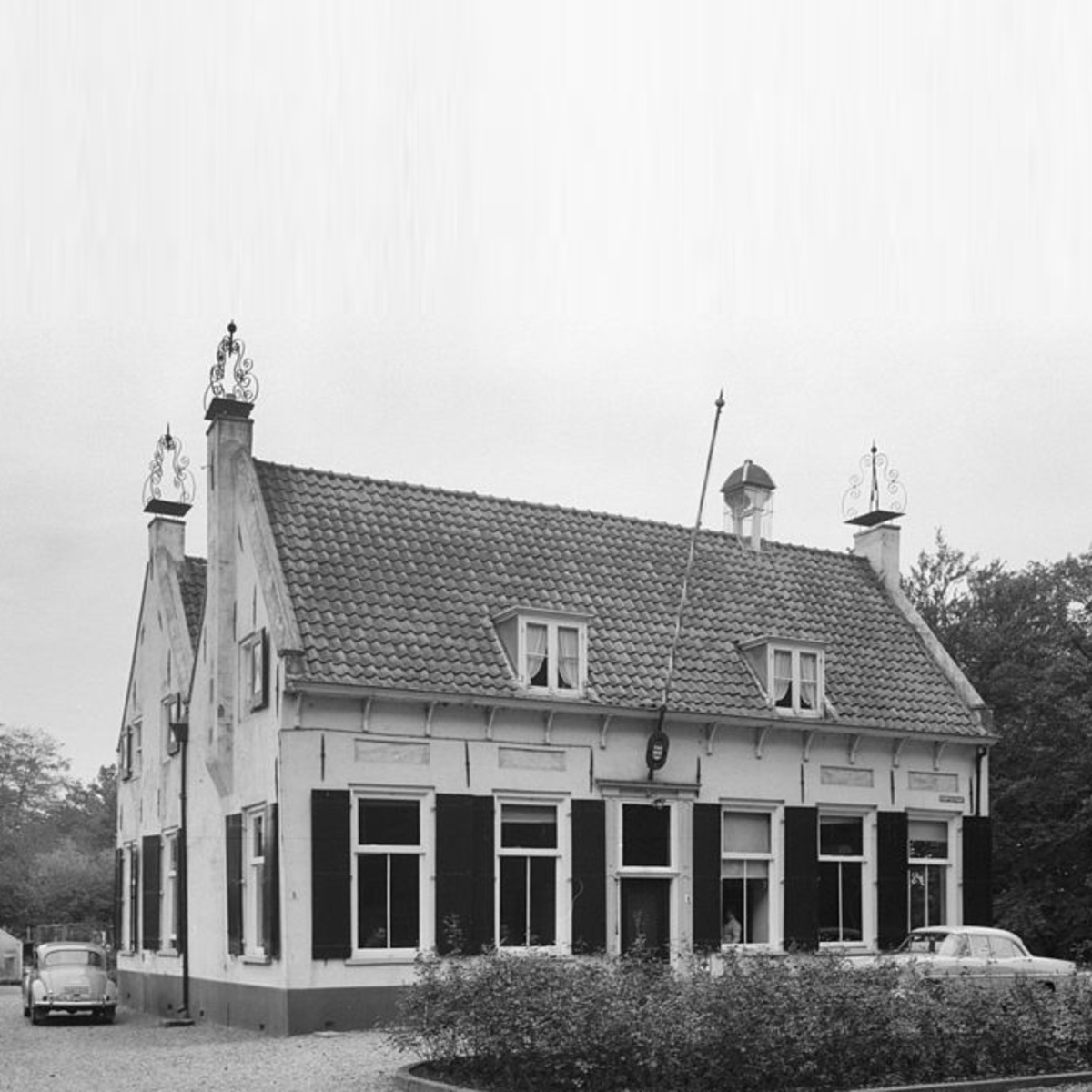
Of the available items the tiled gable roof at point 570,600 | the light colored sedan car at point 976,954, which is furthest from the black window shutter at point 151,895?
the light colored sedan car at point 976,954

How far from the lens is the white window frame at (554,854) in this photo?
974 inches

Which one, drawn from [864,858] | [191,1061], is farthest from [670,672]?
[191,1061]

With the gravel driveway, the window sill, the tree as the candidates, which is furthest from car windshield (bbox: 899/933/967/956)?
the tree

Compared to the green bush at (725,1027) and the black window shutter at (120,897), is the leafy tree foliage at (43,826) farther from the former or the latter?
the green bush at (725,1027)

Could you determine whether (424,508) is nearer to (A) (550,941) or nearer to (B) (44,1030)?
(A) (550,941)

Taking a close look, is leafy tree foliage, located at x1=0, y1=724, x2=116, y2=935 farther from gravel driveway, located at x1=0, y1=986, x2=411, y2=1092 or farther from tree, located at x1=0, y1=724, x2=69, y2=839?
gravel driveway, located at x1=0, y1=986, x2=411, y2=1092

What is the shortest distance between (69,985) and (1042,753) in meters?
22.0

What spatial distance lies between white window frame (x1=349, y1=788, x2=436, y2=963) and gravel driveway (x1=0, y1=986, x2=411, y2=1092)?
4.07 feet

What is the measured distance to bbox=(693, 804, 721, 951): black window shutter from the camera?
26.3 metres

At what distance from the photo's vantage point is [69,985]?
96.0ft

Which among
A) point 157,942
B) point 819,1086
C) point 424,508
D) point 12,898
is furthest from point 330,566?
point 12,898

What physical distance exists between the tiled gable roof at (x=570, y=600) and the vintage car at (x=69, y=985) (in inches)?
370

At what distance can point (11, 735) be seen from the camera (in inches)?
3888

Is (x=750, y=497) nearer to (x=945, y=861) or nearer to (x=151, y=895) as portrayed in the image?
(x=945, y=861)
